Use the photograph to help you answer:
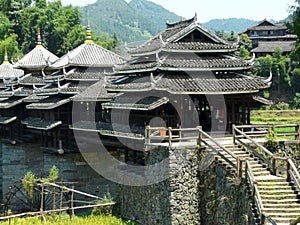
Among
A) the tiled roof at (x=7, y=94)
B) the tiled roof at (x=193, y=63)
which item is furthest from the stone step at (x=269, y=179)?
the tiled roof at (x=7, y=94)

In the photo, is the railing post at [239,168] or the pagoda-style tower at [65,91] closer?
the railing post at [239,168]

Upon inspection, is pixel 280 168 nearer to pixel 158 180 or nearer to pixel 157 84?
pixel 158 180

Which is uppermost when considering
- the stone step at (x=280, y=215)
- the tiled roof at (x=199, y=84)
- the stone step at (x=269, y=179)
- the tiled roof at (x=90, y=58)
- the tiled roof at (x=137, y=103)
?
the tiled roof at (x=90, y=58)

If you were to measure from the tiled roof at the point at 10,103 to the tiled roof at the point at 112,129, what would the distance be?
699 cm

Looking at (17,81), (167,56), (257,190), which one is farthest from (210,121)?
(17,81)

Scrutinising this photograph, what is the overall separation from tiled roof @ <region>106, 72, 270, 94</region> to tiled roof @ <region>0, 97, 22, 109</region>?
466 inches

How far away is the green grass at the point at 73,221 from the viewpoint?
2048 cm

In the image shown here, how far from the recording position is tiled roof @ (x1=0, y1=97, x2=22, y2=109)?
104 ft

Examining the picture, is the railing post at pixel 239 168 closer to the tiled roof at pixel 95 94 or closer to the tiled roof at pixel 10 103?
the tiled roof at pixel 95 94

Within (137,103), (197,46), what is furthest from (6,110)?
(197,46)

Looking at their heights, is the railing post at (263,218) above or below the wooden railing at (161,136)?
below

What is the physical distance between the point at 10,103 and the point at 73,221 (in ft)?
42.6

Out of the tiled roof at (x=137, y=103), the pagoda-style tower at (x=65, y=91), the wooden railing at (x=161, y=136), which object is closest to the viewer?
the wooden railing at (x=161, y=136)

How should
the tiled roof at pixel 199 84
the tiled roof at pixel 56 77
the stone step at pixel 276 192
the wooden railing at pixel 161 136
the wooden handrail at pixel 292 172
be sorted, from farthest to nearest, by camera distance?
the tiled roof at pixel 56 77 < the tiled roof at pixel 199 84 < the wooden railing at pixel 161 136 < the stone step at pixel 276 192 < the wooden handrail at pixel 292 172
